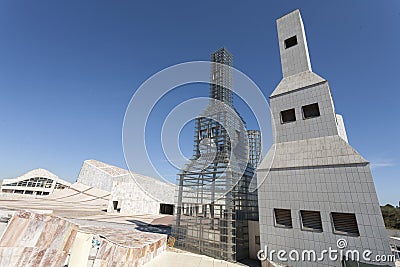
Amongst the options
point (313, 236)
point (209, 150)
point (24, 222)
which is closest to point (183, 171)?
point (209, 150)

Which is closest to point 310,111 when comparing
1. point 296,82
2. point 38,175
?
point 296,82

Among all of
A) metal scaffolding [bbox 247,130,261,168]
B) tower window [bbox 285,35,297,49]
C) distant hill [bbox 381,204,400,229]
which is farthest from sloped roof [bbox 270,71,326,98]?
distant hill [bbox 381,204,400,229]

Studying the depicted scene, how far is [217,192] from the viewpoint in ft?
42.4

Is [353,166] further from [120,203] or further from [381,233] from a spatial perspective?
[120,203]

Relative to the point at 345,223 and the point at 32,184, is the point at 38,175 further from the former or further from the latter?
the point at 345,223

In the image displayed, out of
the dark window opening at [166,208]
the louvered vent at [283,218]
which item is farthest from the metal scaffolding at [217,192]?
the dark window opening at [166,208]

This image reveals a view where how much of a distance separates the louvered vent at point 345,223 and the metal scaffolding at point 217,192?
559 cm

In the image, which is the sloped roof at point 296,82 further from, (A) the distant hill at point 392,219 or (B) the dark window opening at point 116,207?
(A) the distant hill at point 392,219

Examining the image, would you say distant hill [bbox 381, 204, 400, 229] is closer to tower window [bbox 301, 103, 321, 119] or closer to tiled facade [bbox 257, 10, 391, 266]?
tiled facade [bbox 257, 10, 391, 266]

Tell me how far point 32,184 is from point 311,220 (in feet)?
237

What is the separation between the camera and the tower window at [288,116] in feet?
38.9

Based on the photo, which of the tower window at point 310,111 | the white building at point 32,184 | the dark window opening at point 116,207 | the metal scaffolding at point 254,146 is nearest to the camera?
the tower window at point 310,111

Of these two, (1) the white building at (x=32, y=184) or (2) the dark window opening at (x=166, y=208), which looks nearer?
(2) the dark window opening at (x=166, y=208)

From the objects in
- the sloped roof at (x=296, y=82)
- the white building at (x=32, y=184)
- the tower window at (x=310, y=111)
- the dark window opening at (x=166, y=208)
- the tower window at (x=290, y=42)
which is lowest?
the dark window opening at (x=166, y=208)
